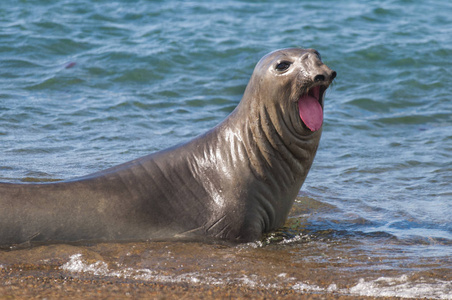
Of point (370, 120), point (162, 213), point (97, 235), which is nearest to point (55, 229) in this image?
point (97, 235)

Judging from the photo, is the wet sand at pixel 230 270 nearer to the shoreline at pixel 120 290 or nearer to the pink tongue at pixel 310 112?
the shoreline at pixel 120 290

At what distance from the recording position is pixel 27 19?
17703mm

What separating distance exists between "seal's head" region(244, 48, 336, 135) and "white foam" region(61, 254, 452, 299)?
1509 millimetres

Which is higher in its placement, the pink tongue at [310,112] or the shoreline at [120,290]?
the pink tongue at [310,112]

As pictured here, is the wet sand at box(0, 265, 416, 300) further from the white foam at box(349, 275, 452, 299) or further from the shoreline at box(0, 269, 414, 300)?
the white foam at box(349, 275, 452, 299)

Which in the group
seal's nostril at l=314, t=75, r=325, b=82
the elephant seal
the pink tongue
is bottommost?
the elephant seal

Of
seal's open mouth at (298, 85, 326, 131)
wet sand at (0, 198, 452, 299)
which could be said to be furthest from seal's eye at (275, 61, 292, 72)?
wet sand at (0, 198, 452, 299)

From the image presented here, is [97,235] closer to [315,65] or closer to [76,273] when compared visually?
[76,273]

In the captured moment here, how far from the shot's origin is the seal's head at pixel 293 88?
6.09 metres

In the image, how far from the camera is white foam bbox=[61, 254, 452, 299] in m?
4.99

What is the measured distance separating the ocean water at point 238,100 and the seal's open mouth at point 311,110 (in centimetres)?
108

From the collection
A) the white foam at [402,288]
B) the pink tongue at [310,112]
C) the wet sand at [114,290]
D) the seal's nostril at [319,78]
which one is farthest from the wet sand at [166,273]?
the seal's nostril at [319,78]

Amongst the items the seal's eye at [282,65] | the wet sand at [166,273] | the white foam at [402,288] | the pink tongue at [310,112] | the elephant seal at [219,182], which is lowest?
the white foam at [402,288]

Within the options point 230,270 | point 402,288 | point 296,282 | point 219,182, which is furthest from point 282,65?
point 402,288
